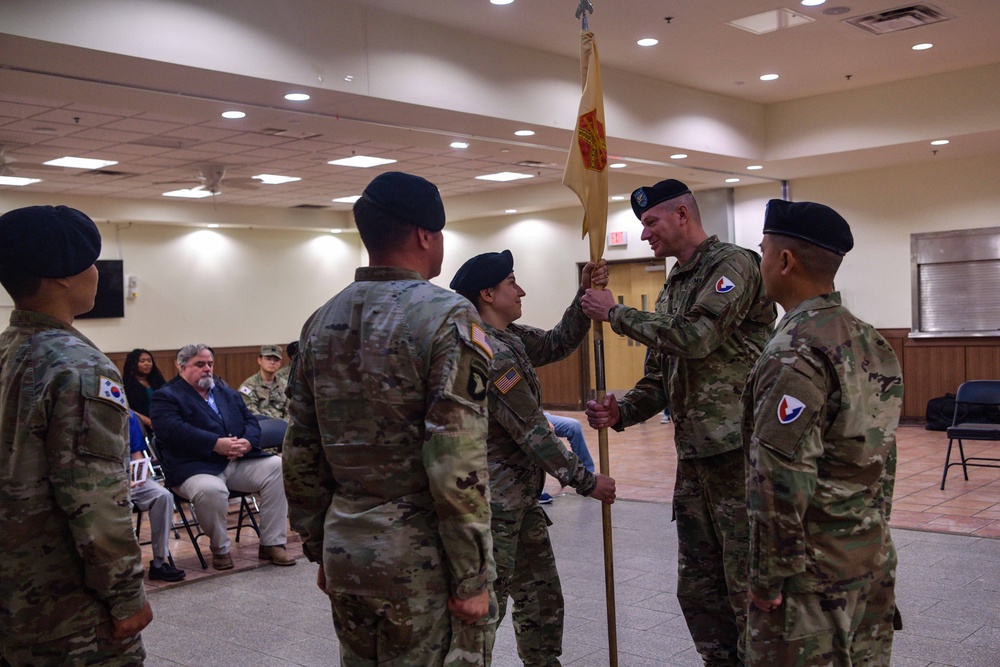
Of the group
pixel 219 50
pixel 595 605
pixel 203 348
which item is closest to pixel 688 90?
pixel 219 50

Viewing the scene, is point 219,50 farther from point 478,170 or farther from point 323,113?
point 478,170

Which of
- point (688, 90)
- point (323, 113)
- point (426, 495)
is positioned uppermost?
point (688, 90)

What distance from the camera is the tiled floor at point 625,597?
13.9 feet

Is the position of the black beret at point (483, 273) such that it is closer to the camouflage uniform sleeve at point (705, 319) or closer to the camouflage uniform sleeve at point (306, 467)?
the camouflage uniform sleeve at point (705, 319)

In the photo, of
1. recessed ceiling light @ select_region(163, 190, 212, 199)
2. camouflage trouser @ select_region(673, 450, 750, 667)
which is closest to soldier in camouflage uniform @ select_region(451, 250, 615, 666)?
camouflage trouser @ select_region(673, 450, 750, 667)

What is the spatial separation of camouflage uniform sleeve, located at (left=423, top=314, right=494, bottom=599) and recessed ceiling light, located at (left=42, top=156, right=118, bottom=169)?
10.6 m

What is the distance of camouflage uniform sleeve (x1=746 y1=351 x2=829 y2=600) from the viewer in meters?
2.28

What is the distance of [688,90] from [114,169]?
285 inches

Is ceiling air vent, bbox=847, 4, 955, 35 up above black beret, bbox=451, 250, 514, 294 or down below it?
above

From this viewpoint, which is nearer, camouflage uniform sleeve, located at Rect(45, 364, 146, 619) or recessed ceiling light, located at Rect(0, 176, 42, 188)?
camouflage uniform sleeve, located at Rect(45, 364, 146, 619)

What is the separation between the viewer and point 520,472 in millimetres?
3324

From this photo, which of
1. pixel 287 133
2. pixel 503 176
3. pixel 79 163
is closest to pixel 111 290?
pixel 79 163

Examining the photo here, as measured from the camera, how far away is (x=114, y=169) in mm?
12055

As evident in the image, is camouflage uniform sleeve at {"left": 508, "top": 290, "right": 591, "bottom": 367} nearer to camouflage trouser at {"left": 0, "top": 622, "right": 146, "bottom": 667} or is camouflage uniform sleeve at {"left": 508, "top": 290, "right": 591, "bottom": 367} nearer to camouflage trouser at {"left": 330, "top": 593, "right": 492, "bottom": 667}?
camouflage trouser at {"left": 330, "top": 593, "right": 492, "bottom": 667}
